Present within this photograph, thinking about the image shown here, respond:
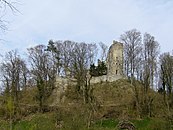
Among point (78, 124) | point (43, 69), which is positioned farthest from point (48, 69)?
point (78, 124)

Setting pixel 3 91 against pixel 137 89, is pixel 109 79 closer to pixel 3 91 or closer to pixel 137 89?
pixel 137 89

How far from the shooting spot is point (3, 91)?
56.7 metres

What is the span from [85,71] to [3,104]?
13.2 m

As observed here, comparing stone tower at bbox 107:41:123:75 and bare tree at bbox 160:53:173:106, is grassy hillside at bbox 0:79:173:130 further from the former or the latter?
stone tower at bbox 107:41:123:75

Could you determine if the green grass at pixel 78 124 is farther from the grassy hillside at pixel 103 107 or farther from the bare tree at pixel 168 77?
the bare tree at pixel 168 77

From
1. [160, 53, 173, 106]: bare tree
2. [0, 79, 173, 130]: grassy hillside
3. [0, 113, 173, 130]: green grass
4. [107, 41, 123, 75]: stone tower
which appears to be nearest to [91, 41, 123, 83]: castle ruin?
[107, 41, 123, 75]: stone tower

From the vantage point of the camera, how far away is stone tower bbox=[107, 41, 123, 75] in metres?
66.8

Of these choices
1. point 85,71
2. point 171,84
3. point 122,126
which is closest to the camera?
point 122,126

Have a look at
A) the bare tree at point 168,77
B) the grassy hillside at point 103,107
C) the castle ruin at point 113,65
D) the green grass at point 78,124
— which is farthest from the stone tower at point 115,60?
the green grass at point 78,124

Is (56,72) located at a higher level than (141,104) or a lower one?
higher

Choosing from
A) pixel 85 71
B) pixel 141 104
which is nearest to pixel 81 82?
pixel 85 71

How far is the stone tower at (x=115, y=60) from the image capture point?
6680 cm

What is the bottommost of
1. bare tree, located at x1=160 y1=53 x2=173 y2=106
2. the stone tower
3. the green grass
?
the green grass

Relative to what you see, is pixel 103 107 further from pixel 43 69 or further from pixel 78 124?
pixel 78 124
